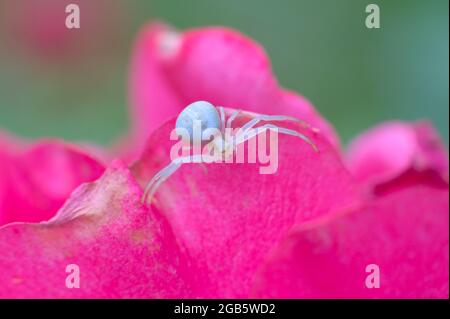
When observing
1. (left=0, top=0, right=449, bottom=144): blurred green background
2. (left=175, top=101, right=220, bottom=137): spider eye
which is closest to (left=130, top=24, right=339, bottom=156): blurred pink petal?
(left=175, top=101, right=220, bottom=137): spider eye

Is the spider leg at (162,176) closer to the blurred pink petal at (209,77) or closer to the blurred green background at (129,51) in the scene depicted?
the blurred pink petal at (209,77)

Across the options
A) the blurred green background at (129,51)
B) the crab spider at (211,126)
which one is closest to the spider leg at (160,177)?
the crab spider at (211,126)

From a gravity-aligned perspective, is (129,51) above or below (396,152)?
above

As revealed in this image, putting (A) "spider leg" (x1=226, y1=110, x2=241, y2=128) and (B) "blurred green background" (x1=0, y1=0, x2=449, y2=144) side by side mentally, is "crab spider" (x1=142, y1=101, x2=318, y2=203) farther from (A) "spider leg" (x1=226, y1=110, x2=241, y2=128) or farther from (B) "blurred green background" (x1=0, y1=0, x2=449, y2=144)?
(B) "blurred green background" (x1=0, y1=0, x2=449, y2=144)

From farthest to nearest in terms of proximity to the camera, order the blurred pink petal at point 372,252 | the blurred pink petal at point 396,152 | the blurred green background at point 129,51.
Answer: the blurred green background at point 129,51 < the blurred pink petal at point 396,152 < the blurred pink petal at point 372,252

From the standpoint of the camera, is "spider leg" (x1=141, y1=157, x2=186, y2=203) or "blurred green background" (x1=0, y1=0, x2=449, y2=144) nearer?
"spider leg" (x1=141, y1=157, x2=186, y2=203)

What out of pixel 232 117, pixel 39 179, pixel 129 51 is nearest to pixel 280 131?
pixel 232 117

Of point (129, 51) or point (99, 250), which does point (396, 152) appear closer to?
point (99, 250)
